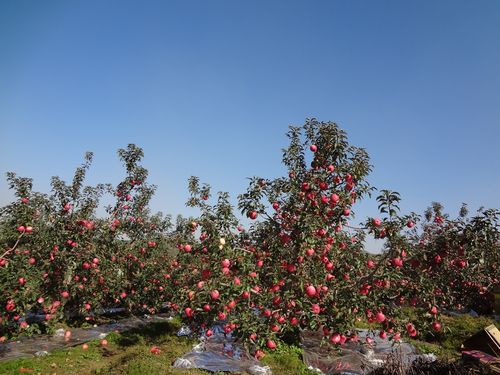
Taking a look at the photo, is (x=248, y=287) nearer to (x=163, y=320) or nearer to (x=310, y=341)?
(x=310, y=341)

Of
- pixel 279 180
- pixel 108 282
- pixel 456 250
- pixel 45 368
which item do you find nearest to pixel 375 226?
pixel 456 250

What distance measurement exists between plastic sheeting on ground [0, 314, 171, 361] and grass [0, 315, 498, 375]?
0.40 metres

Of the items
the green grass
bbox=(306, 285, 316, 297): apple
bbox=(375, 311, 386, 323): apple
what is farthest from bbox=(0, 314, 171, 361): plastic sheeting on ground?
bbox=(375, 311, 386, 323): apple

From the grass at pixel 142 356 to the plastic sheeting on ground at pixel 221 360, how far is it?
0.92 ft

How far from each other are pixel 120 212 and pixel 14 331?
14.4 feet

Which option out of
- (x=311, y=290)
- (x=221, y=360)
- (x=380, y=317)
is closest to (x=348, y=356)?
(x=221, y=360)

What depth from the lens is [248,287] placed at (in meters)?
5.32

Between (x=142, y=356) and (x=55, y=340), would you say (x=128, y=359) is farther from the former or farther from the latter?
(x=55, y=340)

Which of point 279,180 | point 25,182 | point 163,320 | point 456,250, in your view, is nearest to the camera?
point 456,250

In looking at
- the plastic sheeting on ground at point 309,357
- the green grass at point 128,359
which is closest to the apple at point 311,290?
the plastic sheeting on ground at point 309,357

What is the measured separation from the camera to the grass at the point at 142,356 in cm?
734

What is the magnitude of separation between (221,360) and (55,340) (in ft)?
15.6

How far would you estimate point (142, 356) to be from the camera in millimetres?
8305

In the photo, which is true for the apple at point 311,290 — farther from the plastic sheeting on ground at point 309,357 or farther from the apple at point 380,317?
the plastic sheeting on ground at point 309,357
